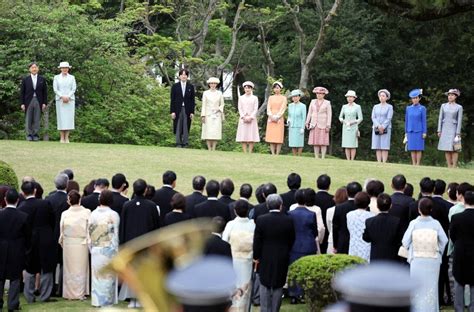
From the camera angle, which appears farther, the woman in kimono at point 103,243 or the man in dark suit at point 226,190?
the man in dark suit at point 226,190

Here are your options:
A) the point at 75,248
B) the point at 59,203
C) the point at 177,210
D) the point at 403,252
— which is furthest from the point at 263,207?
the point at 59,203

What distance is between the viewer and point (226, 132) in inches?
1184

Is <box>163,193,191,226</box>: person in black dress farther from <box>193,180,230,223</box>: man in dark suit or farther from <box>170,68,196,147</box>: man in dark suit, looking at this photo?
<box>170,68,196,147</box>: man in dark suit

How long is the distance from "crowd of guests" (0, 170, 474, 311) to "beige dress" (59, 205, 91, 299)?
1 centimetres

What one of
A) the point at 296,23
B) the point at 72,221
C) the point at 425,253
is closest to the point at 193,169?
the point at 72,221

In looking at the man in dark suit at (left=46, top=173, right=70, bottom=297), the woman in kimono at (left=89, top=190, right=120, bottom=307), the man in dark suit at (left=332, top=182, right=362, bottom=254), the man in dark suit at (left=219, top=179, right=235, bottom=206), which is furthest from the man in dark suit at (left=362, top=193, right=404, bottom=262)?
the man in dark suit at (left=46, top=173, right=70, bottom=297)

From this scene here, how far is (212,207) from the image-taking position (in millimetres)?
11625

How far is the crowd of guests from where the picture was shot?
36.2 feet

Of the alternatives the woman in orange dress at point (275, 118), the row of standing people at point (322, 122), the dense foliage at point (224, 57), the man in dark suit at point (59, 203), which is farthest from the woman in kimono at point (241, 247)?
the dense foliage at point (224, 57)

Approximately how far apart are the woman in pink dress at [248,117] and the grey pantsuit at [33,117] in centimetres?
433

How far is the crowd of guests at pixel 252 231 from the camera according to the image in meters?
11.0

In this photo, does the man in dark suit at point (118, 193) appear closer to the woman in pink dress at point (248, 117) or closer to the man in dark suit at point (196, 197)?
the man in dark suit at point (196, 197)

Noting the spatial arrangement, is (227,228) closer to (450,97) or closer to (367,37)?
(450,97)

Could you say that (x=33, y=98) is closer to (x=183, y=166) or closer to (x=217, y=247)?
(x=183, y=166)
